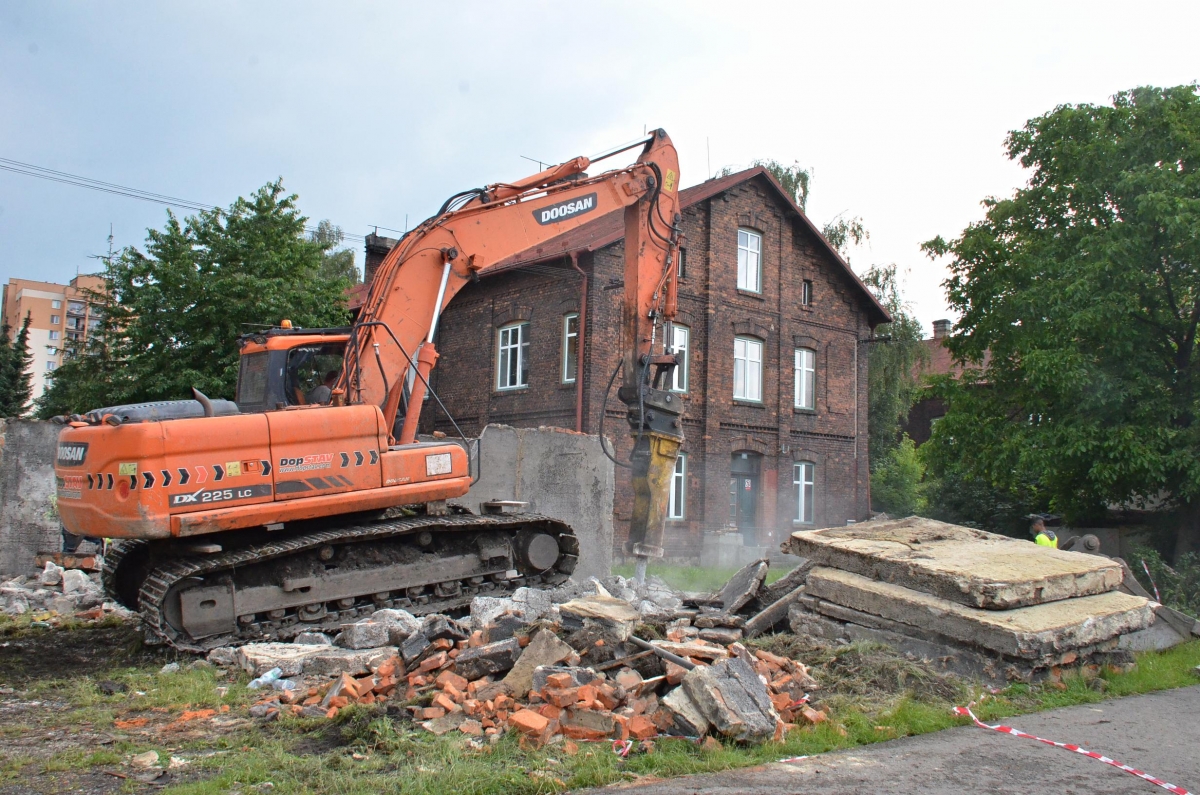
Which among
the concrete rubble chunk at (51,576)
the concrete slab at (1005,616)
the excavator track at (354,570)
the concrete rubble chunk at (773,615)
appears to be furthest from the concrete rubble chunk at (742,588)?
the concrete rubble chunk at (51,576)

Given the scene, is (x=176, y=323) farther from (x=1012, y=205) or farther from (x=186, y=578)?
(x=1012, y=205)

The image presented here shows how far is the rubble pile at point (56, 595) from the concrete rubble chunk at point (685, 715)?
7.48 metres

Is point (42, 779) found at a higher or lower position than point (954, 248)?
lower

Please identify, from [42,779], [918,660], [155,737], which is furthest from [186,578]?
[918,660]

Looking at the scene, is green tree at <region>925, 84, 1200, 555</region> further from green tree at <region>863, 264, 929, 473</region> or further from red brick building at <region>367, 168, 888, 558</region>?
green tree at <region>863, 264, 929, 473</region>

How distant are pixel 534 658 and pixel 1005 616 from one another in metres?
3.89

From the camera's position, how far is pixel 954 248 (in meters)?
16.7

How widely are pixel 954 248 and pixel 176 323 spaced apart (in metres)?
16.1

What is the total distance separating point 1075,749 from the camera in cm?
599

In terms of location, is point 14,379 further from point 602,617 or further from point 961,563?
point 961,563

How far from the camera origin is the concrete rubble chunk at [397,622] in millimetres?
7715

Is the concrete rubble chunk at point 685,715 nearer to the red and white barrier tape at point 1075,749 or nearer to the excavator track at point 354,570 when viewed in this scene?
the red and white barrier tape at point 1075,749

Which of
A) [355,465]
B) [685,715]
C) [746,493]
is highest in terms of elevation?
[355,465]

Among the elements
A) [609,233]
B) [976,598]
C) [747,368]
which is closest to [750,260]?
[747,368]
